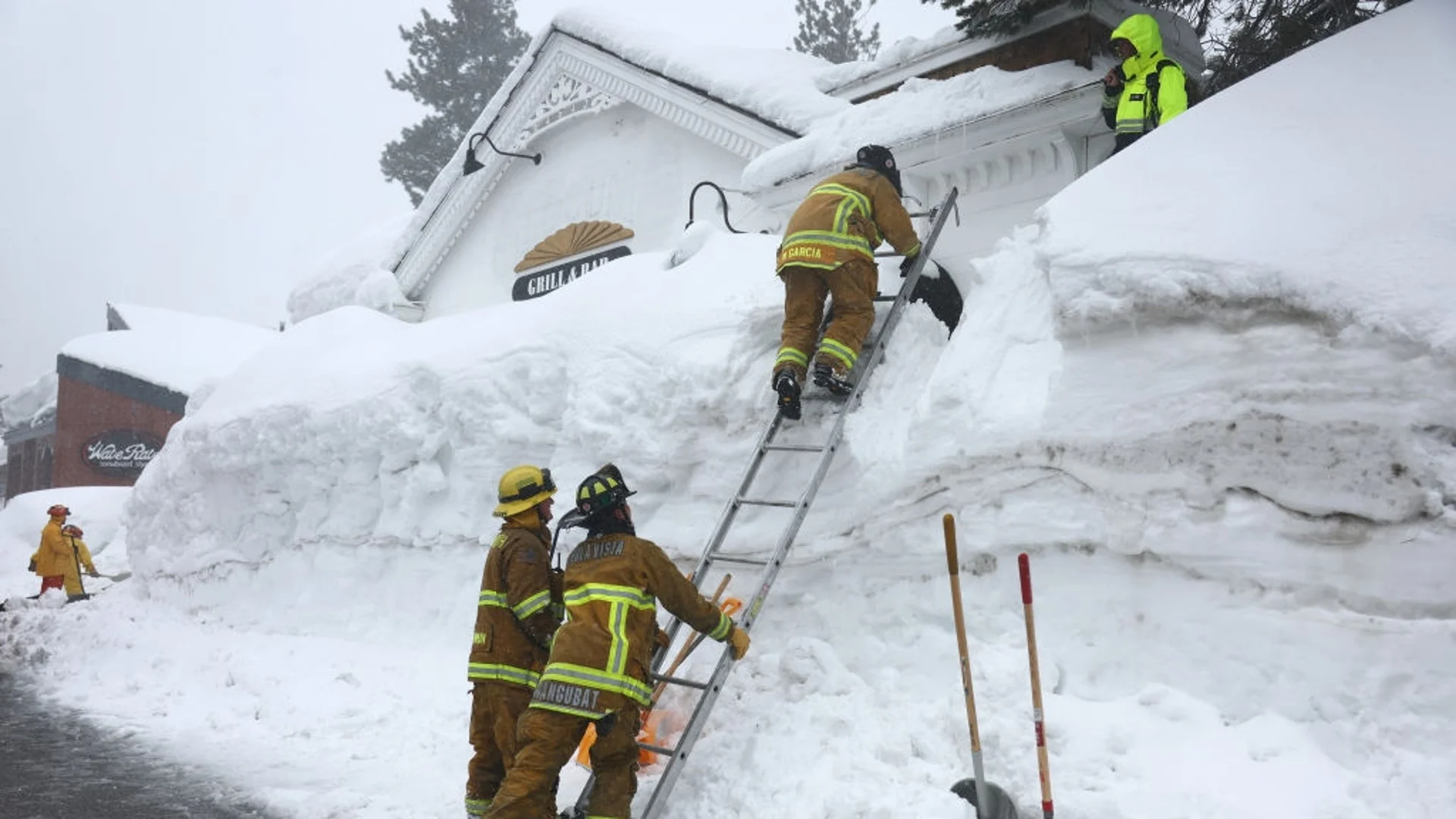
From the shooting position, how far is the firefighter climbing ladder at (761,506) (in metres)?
4.01

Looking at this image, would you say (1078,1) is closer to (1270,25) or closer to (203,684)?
(1270,25)

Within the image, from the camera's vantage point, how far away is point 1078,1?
22.7 ft

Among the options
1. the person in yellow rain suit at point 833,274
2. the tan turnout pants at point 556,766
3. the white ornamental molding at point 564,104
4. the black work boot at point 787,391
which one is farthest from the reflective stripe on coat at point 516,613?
the white ornamental molding at point 564,104

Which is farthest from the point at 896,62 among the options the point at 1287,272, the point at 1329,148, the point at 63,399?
the point at 63,399

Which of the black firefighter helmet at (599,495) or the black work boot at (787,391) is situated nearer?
the black firefighter helmet at (599,495)

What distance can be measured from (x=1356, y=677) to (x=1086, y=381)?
62.8 inches

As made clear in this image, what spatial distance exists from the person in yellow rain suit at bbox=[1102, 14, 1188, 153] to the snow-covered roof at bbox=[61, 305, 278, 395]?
19.8 m

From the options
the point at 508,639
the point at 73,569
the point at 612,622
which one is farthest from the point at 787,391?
the point at 73,569

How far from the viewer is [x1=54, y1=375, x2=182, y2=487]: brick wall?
2217 cm

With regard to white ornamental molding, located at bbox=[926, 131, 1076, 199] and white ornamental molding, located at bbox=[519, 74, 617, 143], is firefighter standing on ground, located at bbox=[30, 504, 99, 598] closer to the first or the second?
white ornamental molding, located at bbox=[519, 74, 617, 143]

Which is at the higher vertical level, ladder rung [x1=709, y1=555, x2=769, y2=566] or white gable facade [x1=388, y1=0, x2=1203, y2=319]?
white gable facade [x1=388, y1=0, x2=1203, y2=319]

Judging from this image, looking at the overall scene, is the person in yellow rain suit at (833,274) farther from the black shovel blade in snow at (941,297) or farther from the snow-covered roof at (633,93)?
the snow-covered roof at (633,93)

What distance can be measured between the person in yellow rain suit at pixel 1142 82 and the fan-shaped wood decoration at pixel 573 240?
6.30 meters

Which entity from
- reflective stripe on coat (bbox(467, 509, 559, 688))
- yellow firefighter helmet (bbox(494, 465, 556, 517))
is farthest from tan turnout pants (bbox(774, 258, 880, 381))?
reflective stripe on coat (bbox(467, 509, 559, 688))
